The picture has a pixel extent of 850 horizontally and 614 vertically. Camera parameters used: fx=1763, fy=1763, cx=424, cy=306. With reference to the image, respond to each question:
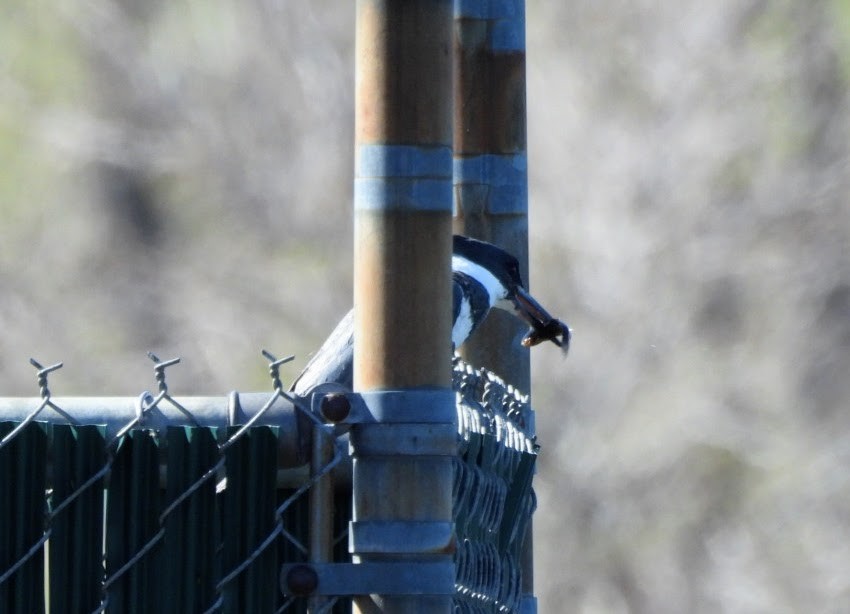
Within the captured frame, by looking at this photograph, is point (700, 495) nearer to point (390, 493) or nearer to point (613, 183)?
point (613, 183)

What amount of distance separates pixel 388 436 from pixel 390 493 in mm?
62

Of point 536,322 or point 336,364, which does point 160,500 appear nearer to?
point 336,364

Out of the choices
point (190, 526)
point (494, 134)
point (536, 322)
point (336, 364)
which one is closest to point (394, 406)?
point (190, 526)

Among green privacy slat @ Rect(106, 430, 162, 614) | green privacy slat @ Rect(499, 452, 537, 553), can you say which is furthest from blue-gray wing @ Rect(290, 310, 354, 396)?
green privacy slat @ Rect(106, 430, 162, 614)

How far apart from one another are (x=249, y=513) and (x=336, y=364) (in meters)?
0.54

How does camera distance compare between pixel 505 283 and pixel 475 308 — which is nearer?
pixel 505 283

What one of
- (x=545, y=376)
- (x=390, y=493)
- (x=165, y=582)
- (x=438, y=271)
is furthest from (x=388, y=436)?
(x=545, y=376)

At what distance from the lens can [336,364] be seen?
2.52 metres

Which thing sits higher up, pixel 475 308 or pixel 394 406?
pixel 475 308

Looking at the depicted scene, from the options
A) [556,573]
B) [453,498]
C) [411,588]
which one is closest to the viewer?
[411,588]

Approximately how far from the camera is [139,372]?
35.7ft

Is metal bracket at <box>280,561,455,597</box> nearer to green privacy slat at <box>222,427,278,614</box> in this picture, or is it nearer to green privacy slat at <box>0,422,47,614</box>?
green privacy slat at <box>222,427,278,614</box>

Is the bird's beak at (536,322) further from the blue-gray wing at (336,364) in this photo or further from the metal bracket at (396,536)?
the metal bracket at (396,536)

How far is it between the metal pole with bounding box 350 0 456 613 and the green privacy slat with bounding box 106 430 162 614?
0.81 feet
